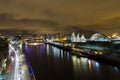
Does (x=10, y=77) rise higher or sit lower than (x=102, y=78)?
higher

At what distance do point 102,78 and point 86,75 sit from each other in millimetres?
Result: 1945

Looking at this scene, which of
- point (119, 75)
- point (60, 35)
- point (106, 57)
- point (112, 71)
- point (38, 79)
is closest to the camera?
point (38, 79)

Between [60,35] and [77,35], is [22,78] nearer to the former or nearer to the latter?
[77,35]

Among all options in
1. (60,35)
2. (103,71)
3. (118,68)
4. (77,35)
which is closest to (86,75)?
(103,71)

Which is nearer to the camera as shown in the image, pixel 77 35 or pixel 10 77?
pixel 10 77

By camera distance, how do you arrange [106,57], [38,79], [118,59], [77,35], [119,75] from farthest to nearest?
[77,35] < [106,57] < [118,59] < [119,75] < [38,79]

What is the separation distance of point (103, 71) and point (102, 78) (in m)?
3.67

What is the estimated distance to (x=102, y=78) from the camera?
2177 cm

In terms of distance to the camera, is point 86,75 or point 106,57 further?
point 106,57

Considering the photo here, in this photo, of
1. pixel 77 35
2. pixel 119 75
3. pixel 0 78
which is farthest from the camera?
pixel 77 35

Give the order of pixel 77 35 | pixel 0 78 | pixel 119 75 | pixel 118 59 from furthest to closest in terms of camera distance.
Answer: pixel 77 35 < pixel 118 59 < pixel 119 75 < pixel 0 78

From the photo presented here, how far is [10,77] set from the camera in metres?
16.9

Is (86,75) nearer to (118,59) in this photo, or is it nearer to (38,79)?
(38,79)

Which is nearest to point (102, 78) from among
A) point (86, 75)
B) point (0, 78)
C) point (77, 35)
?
point (86, 75)
